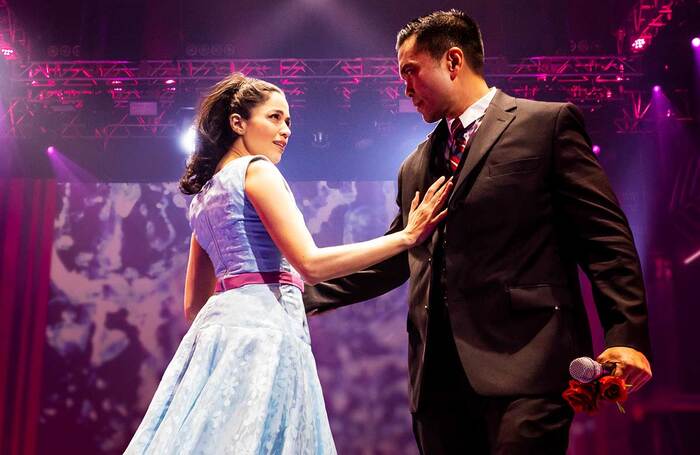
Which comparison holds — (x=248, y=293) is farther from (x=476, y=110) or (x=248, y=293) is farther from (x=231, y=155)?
(x=476, y=110)

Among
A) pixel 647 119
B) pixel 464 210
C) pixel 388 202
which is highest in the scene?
pixel 647 119

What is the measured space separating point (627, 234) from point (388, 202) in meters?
6.26

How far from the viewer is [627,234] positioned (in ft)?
6.02

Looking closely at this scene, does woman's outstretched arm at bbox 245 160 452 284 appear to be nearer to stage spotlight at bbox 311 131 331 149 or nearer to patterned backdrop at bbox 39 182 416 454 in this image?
patterned backdrop at bbox 39 182 416 454

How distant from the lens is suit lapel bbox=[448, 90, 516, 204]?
2004 mm

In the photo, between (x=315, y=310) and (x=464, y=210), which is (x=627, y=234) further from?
(x=315, y=310)

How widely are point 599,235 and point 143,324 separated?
661 cm

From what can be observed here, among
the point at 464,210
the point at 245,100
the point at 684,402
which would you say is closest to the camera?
the point at 464,210

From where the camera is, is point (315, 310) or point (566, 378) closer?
point (566, 378)

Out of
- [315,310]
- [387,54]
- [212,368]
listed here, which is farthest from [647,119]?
[212,368]

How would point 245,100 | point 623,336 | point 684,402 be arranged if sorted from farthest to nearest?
point 684,402 → point 245,100 → point 623,336

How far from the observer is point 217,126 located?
2387mm

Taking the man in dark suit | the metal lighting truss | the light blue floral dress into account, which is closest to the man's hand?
the man in dark suit

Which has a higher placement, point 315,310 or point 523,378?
point 315,310
